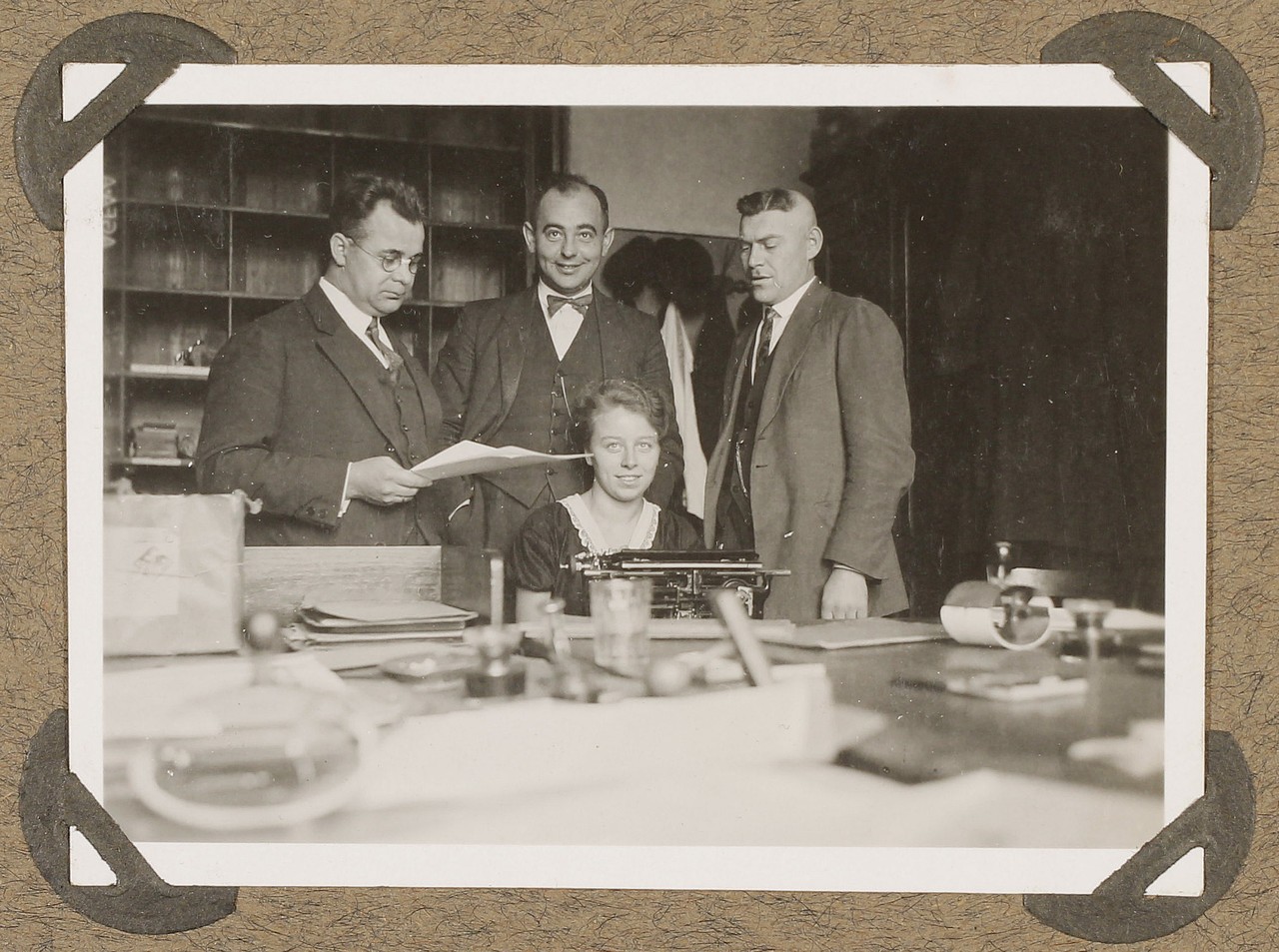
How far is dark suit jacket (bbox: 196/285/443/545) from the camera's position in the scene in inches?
38.8

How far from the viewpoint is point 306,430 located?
3.25 ft

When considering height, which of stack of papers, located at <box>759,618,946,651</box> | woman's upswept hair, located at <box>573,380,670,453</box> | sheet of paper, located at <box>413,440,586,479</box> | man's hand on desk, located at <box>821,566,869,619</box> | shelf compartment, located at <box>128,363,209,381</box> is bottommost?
stack of papers, located at <box>759,618,946,651</box>

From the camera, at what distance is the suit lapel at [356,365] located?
0.99m

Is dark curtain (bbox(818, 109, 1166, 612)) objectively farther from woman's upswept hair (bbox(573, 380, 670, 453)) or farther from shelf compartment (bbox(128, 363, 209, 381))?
shelf compartment (bbox(128, 363, 209, 381))

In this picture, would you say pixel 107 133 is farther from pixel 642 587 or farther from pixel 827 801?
pixel 827 801

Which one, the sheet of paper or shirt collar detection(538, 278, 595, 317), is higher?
shirt collar detection(538, 278, 595, 317)

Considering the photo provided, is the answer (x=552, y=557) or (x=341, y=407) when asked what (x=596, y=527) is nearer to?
(x=552, y=557)

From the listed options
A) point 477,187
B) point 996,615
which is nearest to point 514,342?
point 477,187

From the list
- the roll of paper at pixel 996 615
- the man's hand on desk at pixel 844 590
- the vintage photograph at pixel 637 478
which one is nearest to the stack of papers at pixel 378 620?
the vintage photograph at pixel 637 478

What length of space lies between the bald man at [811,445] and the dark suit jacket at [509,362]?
0.05m

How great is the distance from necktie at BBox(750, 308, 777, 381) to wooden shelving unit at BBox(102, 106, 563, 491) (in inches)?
8.7

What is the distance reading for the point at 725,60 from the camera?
101 centimetres

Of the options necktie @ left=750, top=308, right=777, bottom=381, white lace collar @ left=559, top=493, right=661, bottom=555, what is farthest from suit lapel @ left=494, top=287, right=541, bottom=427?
necktie @ left=750, top=308, right=777, bottom=381

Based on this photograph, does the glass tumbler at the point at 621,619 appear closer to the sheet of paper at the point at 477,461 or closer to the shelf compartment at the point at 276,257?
the sheet of paper at the point at 477,461
